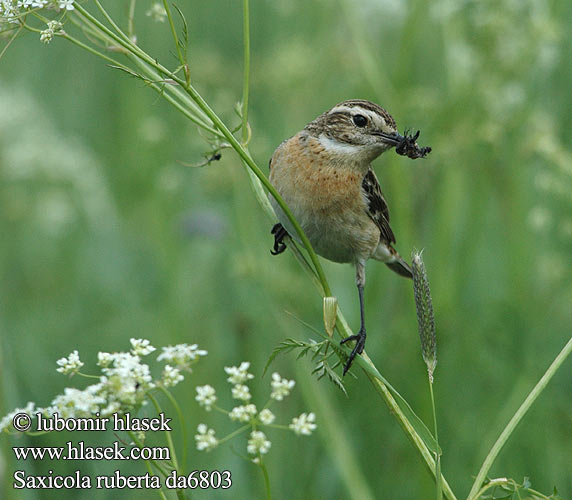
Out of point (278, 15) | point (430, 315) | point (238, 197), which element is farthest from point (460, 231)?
point (430, 315)

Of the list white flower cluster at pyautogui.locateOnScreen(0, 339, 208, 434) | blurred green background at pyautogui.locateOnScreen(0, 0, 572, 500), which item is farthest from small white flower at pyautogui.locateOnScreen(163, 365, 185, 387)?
blurred green background at pyautogui.locateOnScreen(0, 0, 572, 500)

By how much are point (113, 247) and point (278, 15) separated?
2916 mm

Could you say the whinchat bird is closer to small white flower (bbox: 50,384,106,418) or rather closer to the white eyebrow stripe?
the white eyebrow stripe

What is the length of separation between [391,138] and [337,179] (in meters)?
0.40

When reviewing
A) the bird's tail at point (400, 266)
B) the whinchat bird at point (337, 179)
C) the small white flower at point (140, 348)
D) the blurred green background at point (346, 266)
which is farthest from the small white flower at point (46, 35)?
the bird's tail at point (400, 266)

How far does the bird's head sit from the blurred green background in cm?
110

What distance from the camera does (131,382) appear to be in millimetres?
1985

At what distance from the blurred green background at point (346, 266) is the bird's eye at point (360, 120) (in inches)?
49.8

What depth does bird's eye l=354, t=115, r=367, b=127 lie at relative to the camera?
11.3 feet

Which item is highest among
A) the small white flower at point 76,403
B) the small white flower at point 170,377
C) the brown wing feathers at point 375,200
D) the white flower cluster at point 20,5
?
the brown wing feathers at point 375,200

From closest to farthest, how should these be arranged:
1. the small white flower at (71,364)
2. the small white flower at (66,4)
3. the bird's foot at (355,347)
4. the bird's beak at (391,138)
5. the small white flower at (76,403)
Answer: the small white flower at (76,403)
the small white flower at (71,364)
the small white flower at (66,4)
the bird's foot at (355,347)
the bird's beak at (391,138)

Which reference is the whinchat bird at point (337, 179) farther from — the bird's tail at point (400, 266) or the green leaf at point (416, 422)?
the green leaf at point (416, 422)

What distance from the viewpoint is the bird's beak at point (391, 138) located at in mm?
3299

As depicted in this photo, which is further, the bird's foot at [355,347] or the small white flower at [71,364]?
the bird's foot at [355,347]
